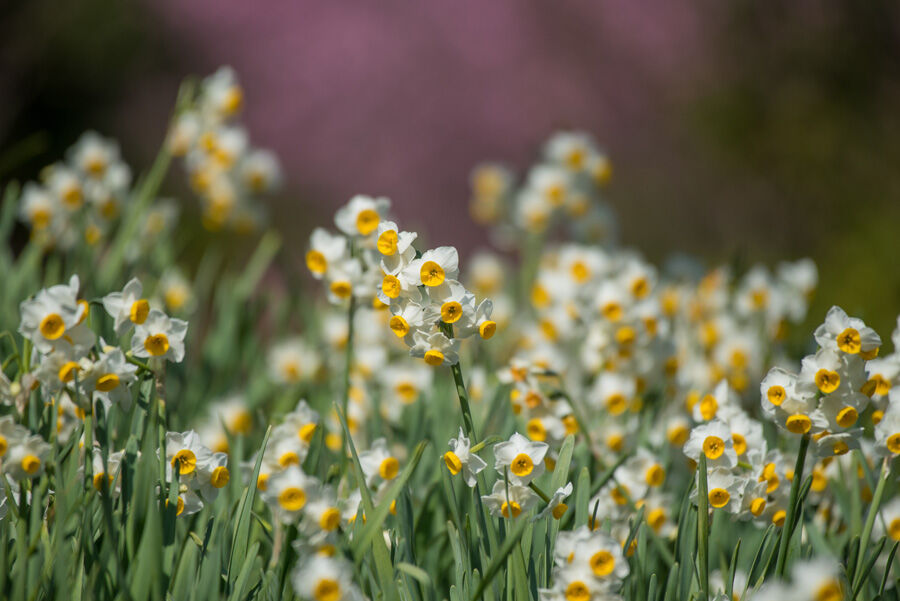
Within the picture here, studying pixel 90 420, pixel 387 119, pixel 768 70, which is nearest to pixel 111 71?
pixel 387 119

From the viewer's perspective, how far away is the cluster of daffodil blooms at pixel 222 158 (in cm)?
228

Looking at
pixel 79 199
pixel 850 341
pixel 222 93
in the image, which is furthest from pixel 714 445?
pixel 79 199

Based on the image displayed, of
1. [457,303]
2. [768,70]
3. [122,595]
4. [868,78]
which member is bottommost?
[122,595]

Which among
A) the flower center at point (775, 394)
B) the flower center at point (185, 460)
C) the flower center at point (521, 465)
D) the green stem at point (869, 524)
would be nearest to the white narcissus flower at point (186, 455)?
the flower center at point (185, 460)

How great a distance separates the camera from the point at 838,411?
119cm

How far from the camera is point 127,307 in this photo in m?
1.26

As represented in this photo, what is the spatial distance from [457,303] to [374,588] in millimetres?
446

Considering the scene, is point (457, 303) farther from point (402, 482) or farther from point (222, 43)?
point (222, 43)

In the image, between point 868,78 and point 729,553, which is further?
point 868,78

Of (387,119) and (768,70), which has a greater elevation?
(387,119)

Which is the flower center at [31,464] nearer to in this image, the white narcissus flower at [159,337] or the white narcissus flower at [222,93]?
the white narcissus flower at [159,337]

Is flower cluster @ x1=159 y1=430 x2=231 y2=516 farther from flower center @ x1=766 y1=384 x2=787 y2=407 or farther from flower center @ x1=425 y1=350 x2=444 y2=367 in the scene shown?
flower center @ x1=766 y1=384 x2=787 y2=407

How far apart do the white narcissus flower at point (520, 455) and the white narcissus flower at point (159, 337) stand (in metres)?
0.50

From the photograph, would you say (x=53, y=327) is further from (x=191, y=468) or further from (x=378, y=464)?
(x=378, y=464)
